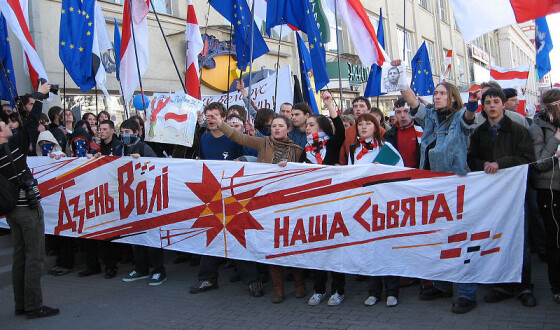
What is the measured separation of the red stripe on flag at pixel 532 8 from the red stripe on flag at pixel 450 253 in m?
2.24

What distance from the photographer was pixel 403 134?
16.8 feet

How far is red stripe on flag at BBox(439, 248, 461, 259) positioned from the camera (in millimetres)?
4277

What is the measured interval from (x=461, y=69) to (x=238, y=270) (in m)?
31.1

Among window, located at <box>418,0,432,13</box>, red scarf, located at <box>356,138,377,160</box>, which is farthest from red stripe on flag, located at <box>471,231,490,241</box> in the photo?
window, located at <box>418,0,432,13</box>

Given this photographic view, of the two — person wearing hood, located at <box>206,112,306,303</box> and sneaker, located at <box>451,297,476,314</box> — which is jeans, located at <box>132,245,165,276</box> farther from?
sneaker, located at <box>451,297,476,314</box>

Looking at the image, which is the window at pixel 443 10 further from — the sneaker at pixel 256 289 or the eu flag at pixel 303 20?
the sneaker at pixel 256 289

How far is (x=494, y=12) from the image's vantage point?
491cm

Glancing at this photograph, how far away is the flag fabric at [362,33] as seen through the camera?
→ 6.57 metres

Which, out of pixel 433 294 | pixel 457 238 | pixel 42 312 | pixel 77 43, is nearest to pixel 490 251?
pixel 457 238

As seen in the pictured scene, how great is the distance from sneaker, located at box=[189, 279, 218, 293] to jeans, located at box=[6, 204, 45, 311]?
146 cm

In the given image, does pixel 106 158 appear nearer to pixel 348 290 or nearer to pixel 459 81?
pixel 348 290

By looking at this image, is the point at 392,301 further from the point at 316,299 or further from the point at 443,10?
the point at 443,10

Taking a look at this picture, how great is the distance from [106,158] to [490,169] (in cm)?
416

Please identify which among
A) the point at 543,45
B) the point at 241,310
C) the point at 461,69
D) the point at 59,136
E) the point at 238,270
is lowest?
the point at 241,310
